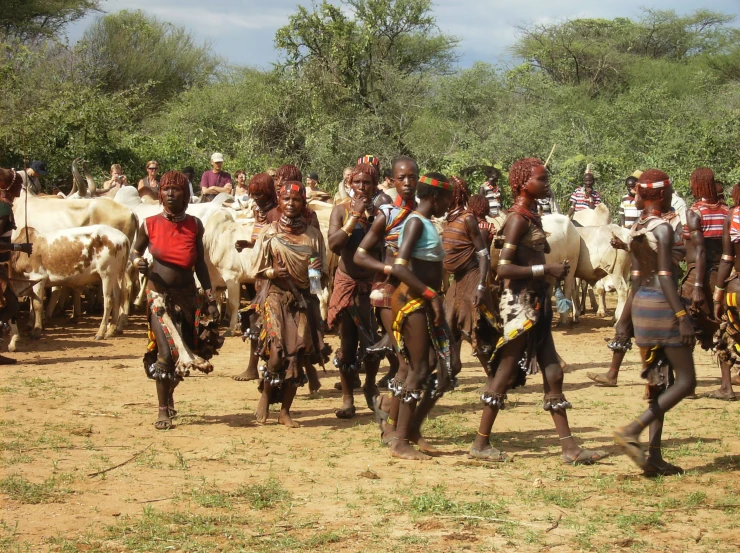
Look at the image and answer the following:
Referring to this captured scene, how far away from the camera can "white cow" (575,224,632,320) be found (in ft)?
47.7

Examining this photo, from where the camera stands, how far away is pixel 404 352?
679 cm

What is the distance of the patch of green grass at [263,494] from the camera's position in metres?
5.74

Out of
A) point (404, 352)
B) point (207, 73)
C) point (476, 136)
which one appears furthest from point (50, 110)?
point (207, 73)

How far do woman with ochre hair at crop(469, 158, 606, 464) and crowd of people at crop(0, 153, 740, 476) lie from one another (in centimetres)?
1

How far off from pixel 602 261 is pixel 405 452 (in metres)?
8.53

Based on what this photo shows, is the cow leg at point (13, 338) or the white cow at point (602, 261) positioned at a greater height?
the white cow at point (602, 261)

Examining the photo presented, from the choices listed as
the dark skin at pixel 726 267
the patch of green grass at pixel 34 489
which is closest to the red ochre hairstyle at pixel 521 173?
the dark skin at pixel 726 267

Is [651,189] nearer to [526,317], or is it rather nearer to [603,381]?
[526,317]

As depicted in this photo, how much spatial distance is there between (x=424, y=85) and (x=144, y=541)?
2400cm

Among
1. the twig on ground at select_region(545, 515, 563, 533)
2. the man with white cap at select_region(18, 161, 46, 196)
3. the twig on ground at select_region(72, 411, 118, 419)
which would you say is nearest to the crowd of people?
the twig on ground at select_region(72, 411, 118, 419)

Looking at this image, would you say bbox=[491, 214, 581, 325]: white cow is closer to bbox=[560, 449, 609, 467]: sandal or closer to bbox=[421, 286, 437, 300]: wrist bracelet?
bbox=[560, 449, 609, 467]: sandal

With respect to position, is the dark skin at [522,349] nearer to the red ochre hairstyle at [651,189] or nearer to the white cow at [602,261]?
the red ochre hairstyle at [651,189]

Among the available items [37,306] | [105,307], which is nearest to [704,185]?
[105,307]

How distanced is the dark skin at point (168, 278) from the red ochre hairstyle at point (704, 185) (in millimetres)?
4456
